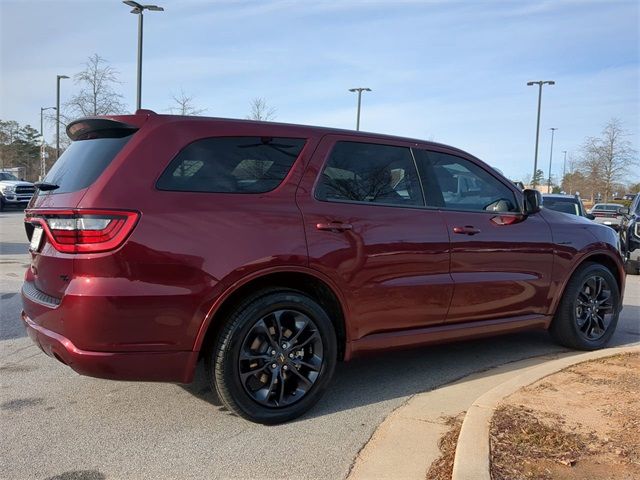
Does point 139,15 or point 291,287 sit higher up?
point 139,15

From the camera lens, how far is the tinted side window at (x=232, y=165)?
3.41m

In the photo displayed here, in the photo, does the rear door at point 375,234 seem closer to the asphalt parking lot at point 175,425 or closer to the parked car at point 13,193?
the asphalt parking lot at point 175,425

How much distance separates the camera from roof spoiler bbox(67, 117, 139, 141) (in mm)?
Answer: 3496

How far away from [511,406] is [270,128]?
7.88 ft

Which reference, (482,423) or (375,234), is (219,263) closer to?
(375,234)

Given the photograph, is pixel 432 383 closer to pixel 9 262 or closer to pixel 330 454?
pixel 330 454

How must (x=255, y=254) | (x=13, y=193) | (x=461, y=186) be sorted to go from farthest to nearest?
(x=13, y=193)
(x=461, y=186)
(x=255, y=254)

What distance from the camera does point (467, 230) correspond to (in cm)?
446

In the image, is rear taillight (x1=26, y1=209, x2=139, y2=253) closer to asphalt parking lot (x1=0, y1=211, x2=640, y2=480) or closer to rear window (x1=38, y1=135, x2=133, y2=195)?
rear window (x1=38, y1=135, x2=133, y2=195)

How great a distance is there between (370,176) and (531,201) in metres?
1.67

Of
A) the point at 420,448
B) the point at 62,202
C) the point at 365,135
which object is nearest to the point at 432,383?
the point at 420,448

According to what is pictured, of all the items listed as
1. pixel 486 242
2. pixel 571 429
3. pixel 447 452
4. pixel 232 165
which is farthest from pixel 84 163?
pixel 571 429

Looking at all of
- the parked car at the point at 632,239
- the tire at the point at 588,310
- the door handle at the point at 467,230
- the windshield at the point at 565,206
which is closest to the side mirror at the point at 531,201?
the door handle at the point at 467,230

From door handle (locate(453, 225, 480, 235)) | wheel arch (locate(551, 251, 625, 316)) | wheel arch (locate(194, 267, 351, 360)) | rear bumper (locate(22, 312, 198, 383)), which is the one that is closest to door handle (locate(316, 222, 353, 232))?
wheel arch (locate(194, 267, 351, 360))
